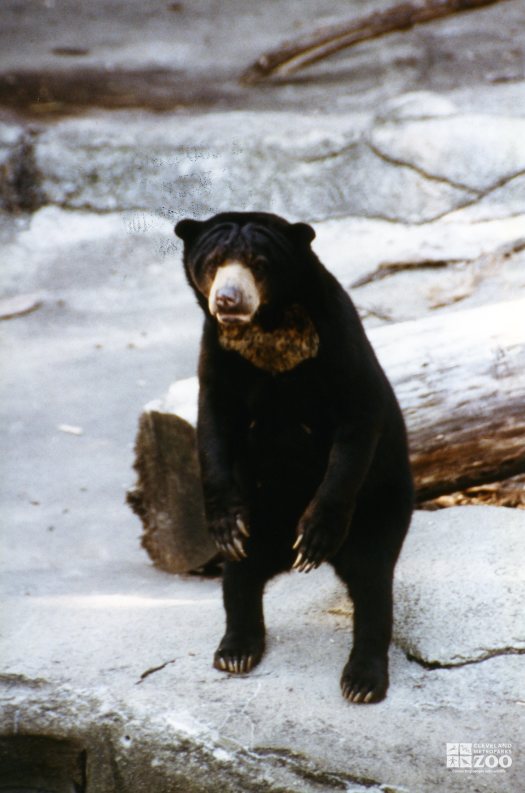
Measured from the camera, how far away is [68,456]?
548 centimetres

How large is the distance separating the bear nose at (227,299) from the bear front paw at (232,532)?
56 cm

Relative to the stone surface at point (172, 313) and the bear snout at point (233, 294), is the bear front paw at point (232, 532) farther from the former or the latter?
the bear snout at point (233, 294)

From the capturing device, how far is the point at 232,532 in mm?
3115

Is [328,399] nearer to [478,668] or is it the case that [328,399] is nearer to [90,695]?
[478,668]

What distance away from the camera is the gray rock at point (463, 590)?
310 cm

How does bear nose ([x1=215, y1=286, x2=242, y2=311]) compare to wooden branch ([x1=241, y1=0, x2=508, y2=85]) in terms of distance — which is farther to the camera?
wooden branch ([x1=241, y1=0, x2=508, y2=85])

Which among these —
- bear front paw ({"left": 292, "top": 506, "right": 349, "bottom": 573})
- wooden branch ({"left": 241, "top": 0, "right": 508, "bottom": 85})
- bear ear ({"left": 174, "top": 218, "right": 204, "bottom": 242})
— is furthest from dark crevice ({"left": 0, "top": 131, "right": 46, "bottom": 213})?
bear front paw ({"left": 292, "top": 506, "right": 349, "bottom": 573})

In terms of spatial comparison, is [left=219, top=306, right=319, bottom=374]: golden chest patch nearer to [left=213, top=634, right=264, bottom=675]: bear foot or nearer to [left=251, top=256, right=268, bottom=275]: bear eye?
[left=251, top=256, right=268, bottom=275]: bear eye

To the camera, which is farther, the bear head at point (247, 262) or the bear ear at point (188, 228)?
the bear ear at point (188, 228)

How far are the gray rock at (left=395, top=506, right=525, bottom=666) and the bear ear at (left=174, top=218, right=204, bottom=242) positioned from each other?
118 cm

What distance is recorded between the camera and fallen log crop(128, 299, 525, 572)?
410 cm

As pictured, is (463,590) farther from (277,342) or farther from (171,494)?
(171,494)

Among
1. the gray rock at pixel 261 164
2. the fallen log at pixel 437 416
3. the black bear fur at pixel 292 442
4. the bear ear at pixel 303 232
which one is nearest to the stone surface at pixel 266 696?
the black bear fur at pixel 292 442

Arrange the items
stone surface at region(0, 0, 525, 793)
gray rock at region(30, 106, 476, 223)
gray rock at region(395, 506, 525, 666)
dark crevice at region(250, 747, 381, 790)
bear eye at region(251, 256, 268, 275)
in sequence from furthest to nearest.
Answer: gray rock at region(30, 106, 476, 223) → gray rock at region(395, 506, 525, 666) → bear eye at region(251, 256, 268, 275) → stone surface at region(0, 0, 525, 793) → dark crevice at region(250, 747, 381, 790)
